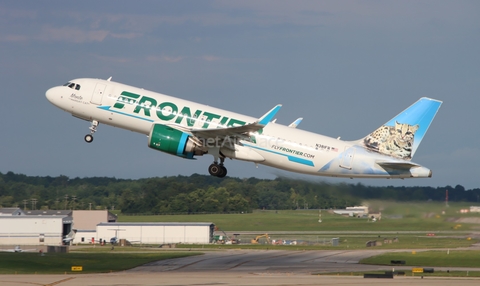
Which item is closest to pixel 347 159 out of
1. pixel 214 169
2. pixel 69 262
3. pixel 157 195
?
pixel 214 169

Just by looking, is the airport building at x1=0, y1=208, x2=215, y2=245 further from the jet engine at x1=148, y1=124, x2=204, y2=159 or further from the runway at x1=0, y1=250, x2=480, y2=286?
the jet engine at x1=148, y1=124, x2=204, y2=159

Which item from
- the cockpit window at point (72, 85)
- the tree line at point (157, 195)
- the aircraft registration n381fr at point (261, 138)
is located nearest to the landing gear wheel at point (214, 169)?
the aircraft registration n381fr at point (261, 138)

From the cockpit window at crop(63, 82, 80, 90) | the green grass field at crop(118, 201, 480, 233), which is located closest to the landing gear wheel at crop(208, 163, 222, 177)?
the cockpit window at crop(63, 82, 80, 90)

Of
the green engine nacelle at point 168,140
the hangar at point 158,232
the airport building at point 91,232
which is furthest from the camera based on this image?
the hangar at point 158,232

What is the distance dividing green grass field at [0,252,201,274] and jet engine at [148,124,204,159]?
13.3 m

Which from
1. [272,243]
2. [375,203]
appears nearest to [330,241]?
[272,243]

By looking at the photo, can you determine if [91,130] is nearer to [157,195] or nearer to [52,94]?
[52,94]

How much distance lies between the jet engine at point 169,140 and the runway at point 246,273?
8.73 m

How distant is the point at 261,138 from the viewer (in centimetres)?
5022

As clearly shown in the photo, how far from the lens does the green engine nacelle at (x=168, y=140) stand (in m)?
49.3

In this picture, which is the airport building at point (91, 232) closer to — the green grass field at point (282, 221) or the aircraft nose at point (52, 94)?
the green grass field at point (282, 221)

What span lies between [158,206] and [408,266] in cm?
5658

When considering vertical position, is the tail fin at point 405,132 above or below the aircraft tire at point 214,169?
above

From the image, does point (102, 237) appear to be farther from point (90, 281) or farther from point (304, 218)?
point (90, 281)
